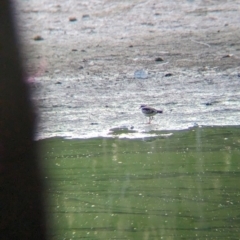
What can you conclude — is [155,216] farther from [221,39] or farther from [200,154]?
[221,39]

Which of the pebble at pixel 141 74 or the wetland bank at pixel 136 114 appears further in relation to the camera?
the pebble at pixel 141 74

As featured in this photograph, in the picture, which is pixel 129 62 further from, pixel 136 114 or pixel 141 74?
pixel 136 114

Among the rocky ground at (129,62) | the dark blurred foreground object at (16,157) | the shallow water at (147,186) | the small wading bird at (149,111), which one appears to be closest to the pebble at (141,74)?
the rocky ground at (129,62)

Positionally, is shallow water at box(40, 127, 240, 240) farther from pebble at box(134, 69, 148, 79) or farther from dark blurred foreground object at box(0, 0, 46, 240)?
pebble at box(134, 69, 148, 79)

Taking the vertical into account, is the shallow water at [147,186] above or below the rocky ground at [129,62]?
below

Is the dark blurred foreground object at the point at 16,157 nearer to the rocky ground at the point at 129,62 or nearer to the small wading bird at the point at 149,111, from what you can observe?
the rocky ground at the point at 129,62

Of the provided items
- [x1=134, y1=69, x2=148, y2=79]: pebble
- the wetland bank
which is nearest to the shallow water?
the wetland bank

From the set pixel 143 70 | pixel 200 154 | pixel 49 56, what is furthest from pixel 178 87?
pixel 49 56
